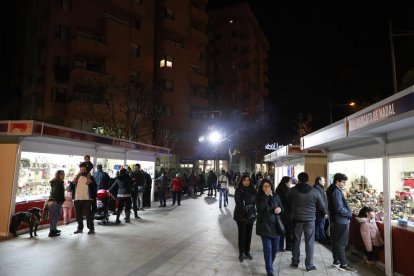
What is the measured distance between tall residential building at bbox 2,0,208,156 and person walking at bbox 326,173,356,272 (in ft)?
71.9

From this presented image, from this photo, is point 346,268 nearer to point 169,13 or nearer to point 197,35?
point 169,13

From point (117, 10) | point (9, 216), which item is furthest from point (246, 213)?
point (117, 10)

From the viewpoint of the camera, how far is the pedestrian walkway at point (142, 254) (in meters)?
6.60

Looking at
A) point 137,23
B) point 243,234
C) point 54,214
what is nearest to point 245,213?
point 243,234

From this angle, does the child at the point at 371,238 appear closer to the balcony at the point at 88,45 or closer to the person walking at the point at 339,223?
the person walking at the point at 339,223

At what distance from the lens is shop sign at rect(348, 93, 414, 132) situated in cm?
479

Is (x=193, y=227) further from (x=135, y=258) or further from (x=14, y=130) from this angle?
(x=14, y=130)

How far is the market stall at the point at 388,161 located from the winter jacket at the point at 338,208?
0.77 m

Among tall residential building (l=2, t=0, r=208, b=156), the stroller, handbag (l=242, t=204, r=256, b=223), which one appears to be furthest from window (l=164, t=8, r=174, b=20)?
handbag (l=242, t=204, r=256, b=223)

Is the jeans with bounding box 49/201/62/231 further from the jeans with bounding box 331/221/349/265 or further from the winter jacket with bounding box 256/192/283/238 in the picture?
the jeans with bounding box 331/221/349/265

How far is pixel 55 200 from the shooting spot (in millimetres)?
9359

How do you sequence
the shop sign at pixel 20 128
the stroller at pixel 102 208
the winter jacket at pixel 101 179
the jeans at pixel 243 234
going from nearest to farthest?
the jeans at pixel 243 234, the shop sign at pixel 20 128, the stroller at pixel 102 208, the winter jacket at pixel 101 179

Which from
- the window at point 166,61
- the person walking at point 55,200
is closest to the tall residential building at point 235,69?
the window at point 166,61

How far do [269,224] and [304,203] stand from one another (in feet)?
3.00
